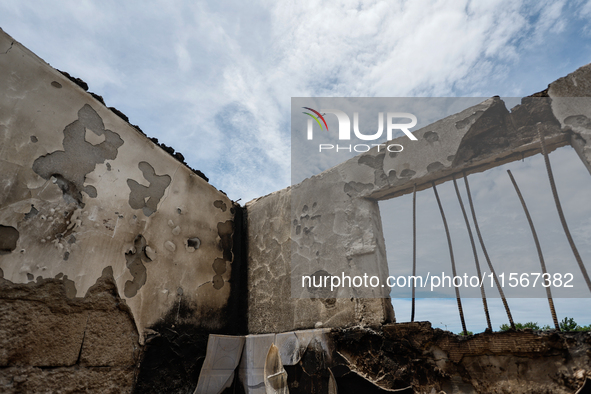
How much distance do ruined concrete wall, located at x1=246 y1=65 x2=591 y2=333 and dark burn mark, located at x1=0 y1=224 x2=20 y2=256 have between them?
154 cm

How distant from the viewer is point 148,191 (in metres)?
2.26

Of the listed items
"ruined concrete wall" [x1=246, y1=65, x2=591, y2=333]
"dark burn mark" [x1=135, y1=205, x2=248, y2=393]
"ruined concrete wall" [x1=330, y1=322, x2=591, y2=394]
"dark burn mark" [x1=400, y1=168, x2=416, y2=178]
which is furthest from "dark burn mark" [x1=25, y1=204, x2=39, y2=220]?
"dark burn mark" [x1=400, y1=168, x2=416, y2=178]

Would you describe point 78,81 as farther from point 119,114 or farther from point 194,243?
point 194,243

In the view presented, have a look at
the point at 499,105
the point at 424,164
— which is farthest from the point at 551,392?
the point at 499,105

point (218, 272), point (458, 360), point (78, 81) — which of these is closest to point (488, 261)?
point (458, 360)

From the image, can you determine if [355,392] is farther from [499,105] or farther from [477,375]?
[499,105]

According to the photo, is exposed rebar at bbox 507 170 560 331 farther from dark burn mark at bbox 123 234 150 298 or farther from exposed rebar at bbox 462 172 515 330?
dark burn mark at bbox 123 234 150 298

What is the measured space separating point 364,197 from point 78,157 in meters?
1.73

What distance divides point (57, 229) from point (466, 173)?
2.21 meters

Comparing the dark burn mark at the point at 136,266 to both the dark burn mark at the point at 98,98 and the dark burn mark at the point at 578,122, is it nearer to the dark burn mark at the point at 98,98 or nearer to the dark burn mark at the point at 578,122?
the dark burn mark at the point at 98,98

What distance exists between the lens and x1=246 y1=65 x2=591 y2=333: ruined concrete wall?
1582 millimetres

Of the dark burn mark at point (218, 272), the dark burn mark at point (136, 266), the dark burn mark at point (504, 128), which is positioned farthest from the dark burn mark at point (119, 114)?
the dark burn mark at point (504, 128)

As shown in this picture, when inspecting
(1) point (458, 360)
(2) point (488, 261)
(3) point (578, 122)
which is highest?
(3) point (578, 122)

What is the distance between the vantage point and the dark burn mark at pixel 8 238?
156 centimetres
